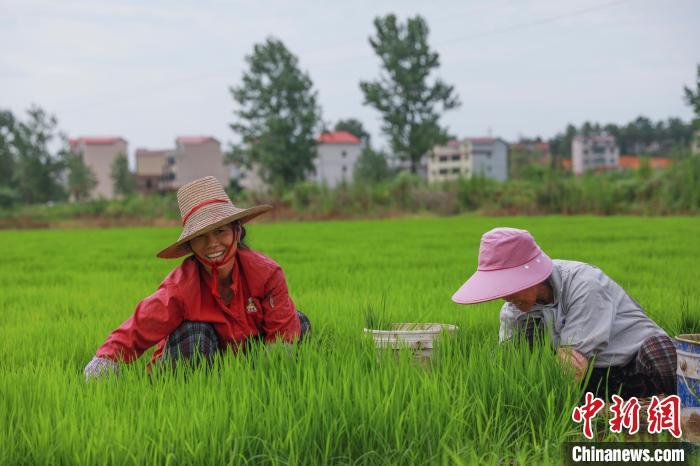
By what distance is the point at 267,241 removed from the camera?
11523 mm

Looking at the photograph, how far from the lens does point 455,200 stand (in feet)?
69.5

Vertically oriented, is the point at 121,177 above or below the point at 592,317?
above

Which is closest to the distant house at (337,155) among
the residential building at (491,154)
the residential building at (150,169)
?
the residential building at (491,154)

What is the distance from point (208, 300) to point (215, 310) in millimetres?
50

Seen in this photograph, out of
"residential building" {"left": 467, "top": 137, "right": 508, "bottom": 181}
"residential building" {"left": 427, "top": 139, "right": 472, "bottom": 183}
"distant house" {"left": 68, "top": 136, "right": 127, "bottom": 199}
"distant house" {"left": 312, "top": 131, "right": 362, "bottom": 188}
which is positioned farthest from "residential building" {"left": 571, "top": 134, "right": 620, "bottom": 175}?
"distant house" {"left": 68, "top": 136, "right": 127, "bottom": 199}

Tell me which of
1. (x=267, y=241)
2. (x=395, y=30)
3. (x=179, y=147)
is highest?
(x=395, y=30)

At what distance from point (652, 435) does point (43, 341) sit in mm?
2845

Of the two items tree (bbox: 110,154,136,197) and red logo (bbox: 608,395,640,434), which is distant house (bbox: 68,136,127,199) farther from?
red logo (bbox: 608,395,640,434)

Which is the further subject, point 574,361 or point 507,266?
point 507,266

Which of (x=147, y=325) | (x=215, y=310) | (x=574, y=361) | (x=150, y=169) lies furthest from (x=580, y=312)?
(x=150, y=169)

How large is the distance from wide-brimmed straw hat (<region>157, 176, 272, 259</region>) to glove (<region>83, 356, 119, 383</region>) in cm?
49

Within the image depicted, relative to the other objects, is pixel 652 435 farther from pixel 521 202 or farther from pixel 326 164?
pixel 326 164

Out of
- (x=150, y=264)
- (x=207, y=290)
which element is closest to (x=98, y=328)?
(x=207, y=290)

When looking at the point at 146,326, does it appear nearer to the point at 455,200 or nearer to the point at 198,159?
the point at 455,200
